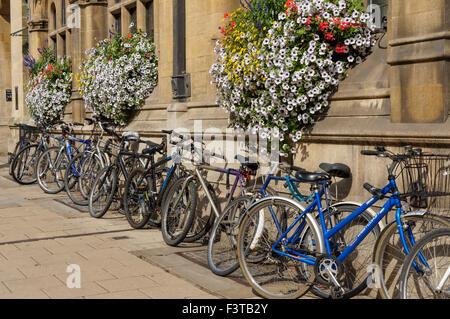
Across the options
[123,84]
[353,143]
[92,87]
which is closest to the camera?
[353,143]

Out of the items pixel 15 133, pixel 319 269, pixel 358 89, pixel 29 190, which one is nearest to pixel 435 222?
pixel 319 269

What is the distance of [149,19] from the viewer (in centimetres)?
924

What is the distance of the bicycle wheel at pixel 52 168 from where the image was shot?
9.74m

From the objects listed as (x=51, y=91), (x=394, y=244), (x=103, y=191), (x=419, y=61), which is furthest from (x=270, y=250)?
(x=51, y=91)

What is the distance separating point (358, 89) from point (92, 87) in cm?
571

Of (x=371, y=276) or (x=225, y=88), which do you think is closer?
(x=371, y=276)

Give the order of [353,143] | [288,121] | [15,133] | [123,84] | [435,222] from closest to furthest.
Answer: [435,222] → [353,143] → [288,121] → [123,84] → [15,133]

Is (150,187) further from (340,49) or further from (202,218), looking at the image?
(340,49)

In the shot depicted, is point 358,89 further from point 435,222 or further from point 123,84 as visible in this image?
point 123,84

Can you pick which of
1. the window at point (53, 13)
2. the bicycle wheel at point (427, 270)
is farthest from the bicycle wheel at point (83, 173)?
the window at point (53, 13)

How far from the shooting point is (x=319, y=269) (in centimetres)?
392

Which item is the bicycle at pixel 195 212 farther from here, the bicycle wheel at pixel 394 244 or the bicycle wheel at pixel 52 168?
the bicycle wheel at pixel 52 168

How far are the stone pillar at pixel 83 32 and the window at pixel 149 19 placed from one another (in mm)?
1747

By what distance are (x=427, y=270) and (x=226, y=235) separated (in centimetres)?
208
